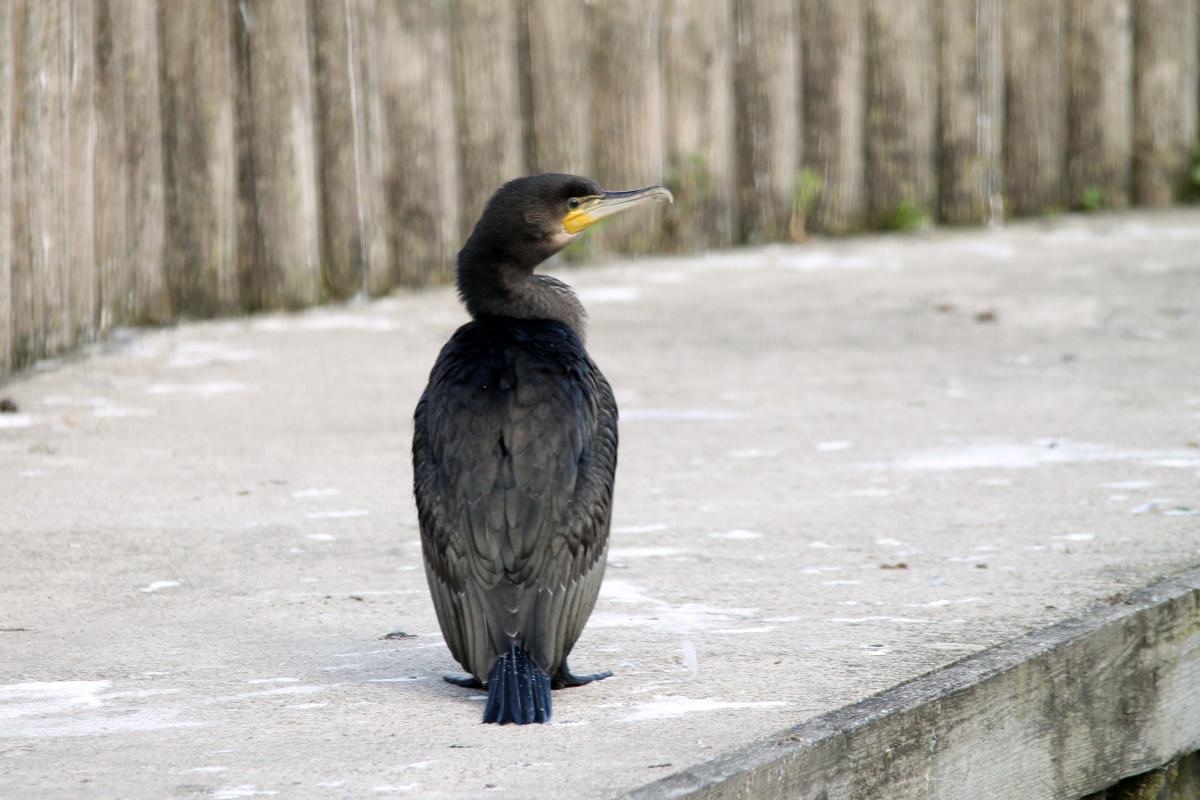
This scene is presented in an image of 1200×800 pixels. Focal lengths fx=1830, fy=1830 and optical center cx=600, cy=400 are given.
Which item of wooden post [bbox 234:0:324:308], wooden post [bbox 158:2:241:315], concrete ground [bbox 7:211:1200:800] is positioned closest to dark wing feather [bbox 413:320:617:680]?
concrete ground [bbox 7:211:1200:800]

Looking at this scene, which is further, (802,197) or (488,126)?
(802,197)

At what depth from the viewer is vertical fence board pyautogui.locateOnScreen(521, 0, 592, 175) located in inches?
306

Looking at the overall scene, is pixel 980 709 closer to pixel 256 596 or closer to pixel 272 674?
pixel 272 674

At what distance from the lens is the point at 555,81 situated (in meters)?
7.85

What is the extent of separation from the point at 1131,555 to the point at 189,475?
95.6 inches

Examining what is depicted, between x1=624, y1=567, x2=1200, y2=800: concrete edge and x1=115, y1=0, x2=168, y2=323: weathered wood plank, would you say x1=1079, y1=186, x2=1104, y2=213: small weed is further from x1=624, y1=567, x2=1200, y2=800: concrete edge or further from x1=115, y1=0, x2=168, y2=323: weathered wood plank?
x1=624, y1=567, x2=1200, y2=800: concrete edge

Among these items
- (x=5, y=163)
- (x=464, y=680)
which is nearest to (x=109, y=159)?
(x=5, y=163)

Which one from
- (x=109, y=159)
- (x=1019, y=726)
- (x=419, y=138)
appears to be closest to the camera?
(x=1019, y=726)

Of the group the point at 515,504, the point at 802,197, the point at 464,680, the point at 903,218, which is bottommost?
the point at 464,680

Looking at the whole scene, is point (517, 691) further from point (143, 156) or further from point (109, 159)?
point (143, 156)

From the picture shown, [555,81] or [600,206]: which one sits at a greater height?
[555,81]

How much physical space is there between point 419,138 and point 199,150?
1.01 meters

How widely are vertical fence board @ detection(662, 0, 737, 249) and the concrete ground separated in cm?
62

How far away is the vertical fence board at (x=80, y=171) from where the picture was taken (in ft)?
20.1
